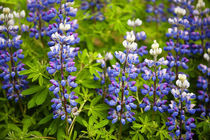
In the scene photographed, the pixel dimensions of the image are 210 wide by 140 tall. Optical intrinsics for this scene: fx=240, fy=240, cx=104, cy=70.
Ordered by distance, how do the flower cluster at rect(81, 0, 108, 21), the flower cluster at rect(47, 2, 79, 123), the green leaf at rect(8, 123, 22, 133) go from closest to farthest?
the flower cluster at rect(47, 2, 79, 123) < the green leaf at rect(8, 123, 22, 133) < the flower cluster at rect(81, 0, 108, 21)

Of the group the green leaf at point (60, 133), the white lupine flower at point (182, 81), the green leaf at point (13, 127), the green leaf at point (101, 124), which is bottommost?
the green leaf at point (60, 133)

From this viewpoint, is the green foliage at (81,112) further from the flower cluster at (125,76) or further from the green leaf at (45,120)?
the flower cluster at (125,76)

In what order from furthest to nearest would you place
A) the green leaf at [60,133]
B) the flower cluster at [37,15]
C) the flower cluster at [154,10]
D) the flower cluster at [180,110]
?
the flower cluster at [154,10], the flower cluster at [37,15], the green leaf at [60,133], the flower cluster at [180,110]

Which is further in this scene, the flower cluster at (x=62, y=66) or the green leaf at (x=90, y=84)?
the green leaf at (x=90, y=84)

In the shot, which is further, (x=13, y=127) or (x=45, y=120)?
(x=13, y=127)

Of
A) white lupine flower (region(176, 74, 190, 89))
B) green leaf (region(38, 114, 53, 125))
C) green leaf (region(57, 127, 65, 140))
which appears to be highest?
white lupine flower (region(176, 74, 190, 89))

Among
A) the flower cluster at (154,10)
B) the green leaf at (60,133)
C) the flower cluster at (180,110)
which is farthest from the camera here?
the flower cluster at (154,10)

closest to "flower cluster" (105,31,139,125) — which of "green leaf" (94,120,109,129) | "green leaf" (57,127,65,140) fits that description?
"green leaf" (94,120,109,129)

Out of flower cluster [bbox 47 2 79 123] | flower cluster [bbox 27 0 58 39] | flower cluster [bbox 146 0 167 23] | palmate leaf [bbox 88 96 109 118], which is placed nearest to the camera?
flower cluster [bbox 47 2 79 123]

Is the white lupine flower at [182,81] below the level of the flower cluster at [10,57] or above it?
below

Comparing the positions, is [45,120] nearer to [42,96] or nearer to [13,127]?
[42,96]

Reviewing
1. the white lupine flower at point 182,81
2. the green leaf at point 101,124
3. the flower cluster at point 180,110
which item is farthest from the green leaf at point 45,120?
the white lupine flower at point 182,81

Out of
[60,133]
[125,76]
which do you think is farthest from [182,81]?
[60,133]

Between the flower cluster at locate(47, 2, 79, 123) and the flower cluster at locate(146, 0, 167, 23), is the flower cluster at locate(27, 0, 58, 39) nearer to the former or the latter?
the flower cluster at locate(47, 2, 79, 123)
